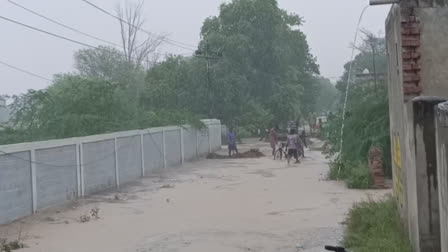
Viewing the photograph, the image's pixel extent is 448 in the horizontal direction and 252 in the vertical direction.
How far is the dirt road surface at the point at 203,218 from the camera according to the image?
31.5 ft

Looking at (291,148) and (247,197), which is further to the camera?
(291,148)

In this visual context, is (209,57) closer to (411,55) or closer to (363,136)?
(363,136)

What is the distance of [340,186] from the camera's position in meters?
17.0

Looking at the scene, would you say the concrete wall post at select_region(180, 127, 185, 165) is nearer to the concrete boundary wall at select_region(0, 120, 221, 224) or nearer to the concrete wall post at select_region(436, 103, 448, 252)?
the concrete boundary wall at select_region(0, 120, 221, 224)

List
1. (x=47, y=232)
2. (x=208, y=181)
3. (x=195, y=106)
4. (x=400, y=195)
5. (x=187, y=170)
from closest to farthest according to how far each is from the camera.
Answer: (x=400, y=195) < (x=47, y=232) < (x=208, y=181) < (x=187, y=170) < (x=195, y=106)

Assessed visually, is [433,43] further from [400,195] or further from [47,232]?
[47,232]

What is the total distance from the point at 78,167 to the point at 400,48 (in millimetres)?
11054

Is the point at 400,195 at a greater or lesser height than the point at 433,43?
lesser

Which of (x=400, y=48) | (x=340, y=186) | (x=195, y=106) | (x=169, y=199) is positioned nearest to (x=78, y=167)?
(x=169, y=199)

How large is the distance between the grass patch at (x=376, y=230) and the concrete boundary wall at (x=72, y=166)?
704 cm

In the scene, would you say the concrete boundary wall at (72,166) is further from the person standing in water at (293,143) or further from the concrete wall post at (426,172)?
the concrete wall post at (426,172)

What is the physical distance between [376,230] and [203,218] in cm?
471

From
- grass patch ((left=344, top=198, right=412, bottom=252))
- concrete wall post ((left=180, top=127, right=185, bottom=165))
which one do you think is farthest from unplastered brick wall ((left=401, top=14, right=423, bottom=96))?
concrete wall post ((left=180, top=127, right=185, bottom=165))

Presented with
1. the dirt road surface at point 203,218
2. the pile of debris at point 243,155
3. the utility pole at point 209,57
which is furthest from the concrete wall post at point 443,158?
the utility pole at point 209,57
